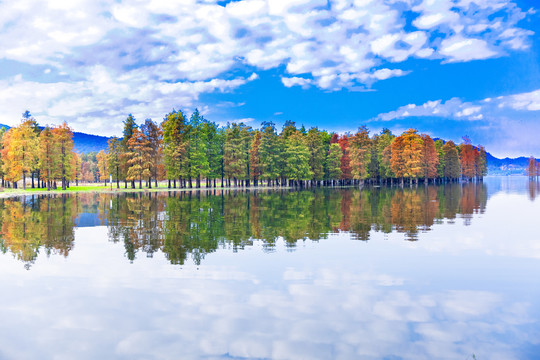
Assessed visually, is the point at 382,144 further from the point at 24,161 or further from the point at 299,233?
the point at 299,233

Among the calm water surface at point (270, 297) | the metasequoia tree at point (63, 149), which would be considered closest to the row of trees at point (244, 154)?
the metasequoia tree at point (63, 149)

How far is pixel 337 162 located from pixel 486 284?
113 m

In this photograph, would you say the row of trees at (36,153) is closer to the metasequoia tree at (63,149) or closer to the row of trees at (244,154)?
the metasequoia tree at (63,149)

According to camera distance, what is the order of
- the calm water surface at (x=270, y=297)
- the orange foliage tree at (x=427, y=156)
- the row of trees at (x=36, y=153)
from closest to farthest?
1. the calm water surface at (x=270, y=297)
2. the row of trees at (x=36, y=153)
3. the orange foliage tree at (x=427, y=156)

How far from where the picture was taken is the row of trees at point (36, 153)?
3376 inches

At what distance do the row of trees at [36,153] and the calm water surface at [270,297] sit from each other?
2916 inches

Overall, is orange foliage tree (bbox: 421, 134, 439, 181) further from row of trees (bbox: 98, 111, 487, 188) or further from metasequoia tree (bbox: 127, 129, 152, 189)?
metasequoia tree (bbox: 127, 129, 152, 189)

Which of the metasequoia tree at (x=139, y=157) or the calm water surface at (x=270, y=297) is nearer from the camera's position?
the calm water surface at (x=270, y=297)

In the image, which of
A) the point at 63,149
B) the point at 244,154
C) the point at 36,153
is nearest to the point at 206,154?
the point at 244,154

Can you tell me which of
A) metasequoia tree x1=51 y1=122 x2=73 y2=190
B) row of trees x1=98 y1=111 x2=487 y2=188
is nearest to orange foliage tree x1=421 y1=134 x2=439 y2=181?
row of trees x1=98 y1=111 x2=487 y2=188

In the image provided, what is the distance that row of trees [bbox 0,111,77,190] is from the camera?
85.8m

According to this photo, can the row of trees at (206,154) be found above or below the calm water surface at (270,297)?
above

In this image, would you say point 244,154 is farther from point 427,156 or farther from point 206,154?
point 427,156

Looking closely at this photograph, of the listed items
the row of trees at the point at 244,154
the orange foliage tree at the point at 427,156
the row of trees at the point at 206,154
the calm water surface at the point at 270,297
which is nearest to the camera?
the calm water surface at the point at 270,297
